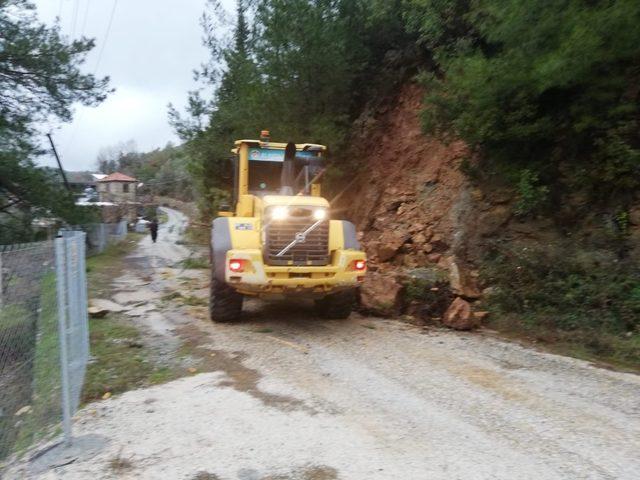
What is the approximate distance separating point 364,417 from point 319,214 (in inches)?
139

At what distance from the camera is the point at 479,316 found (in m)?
8.16

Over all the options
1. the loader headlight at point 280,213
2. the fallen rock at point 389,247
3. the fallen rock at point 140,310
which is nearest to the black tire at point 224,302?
the loader headlight at point 280,213

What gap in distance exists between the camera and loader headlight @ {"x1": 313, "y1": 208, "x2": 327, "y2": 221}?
7.61 m

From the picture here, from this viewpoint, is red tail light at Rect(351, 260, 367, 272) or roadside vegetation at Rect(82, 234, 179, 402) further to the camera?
red tail light at Rect(351, 260, 367, 272)

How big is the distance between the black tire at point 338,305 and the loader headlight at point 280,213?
1.58 meters

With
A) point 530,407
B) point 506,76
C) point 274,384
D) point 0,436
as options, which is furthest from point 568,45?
point 0,436

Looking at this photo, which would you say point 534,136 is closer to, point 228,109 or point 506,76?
point 506,76

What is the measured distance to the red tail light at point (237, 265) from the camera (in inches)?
285

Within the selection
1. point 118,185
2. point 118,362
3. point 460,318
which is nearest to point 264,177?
point 460,318

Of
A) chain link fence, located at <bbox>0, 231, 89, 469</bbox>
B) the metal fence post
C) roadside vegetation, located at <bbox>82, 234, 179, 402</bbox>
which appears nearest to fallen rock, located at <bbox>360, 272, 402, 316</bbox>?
roadside vegetation, located at <bbox>82, 234, 179, 402</bbox>

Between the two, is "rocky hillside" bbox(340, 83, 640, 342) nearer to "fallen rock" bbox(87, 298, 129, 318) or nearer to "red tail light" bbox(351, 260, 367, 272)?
"red tail light" bbox(351, 260, 367, 272)

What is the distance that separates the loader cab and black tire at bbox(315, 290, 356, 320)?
1.76m

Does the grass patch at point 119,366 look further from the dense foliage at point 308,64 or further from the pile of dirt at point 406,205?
the dense foliage at point 308,64

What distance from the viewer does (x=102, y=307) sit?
976 centimetres
